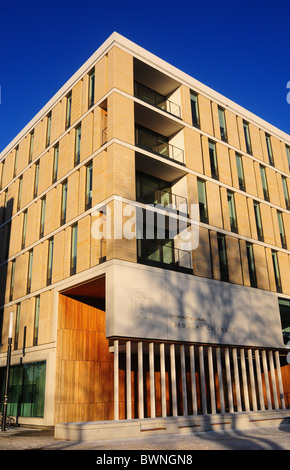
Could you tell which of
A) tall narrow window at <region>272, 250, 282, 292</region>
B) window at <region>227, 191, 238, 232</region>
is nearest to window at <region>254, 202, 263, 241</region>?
tall narrow window at <region>272, 250, 282, 292</region>

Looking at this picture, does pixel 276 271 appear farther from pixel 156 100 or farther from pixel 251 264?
pixel 156 100

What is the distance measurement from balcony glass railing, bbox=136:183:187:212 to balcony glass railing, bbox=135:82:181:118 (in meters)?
5.15

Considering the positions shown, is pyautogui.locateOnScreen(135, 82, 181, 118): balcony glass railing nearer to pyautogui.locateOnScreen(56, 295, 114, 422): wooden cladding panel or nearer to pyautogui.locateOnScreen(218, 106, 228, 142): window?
pyautogui.locateOnScreen(218, 106, 228, 142): window

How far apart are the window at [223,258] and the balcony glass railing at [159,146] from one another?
16.9ft

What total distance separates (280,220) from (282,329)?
790 centimetres

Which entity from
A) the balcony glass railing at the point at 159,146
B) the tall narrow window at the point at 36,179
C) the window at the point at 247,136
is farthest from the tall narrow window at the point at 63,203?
the window at the point at 247,136

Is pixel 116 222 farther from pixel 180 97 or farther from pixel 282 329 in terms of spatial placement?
pixel 282 329

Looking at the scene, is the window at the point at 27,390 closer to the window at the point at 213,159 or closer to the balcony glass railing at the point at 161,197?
the balcony glass railing at the point at 161,197

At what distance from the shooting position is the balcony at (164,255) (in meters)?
20.7

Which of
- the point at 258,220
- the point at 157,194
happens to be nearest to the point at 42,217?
the point at 157,194

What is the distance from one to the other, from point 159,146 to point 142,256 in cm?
871

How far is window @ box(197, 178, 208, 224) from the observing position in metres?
24.6
